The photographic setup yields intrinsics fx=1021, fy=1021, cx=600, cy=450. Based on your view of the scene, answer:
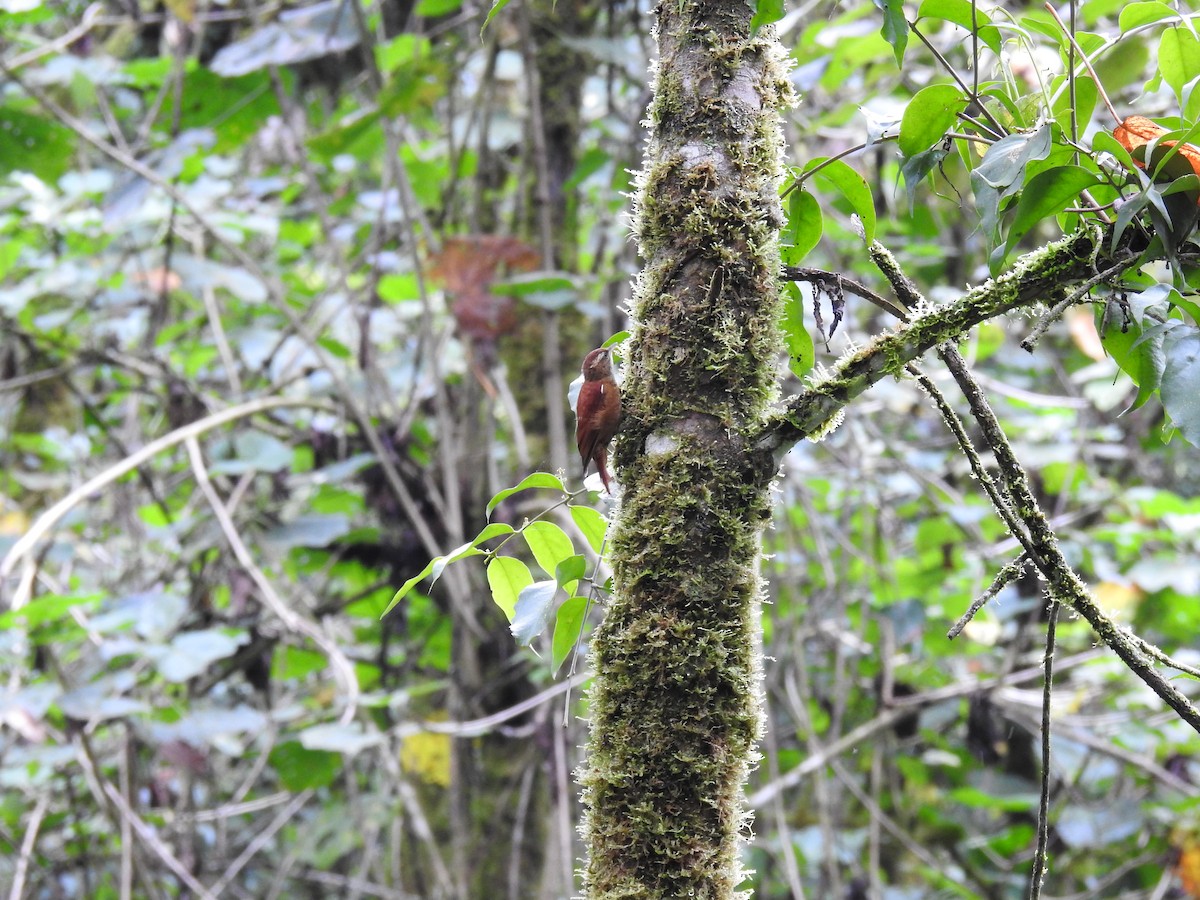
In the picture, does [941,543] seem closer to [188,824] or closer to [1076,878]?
[1076,878]

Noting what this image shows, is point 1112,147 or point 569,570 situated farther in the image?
point 569,570

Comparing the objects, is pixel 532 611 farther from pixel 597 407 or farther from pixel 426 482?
pixel 426 482

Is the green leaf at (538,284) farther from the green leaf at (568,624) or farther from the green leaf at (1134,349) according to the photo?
the green leaf at (1134,349)

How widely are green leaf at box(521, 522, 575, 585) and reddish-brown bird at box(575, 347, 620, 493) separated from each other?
0.11 metres

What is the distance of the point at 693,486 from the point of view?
0.83m

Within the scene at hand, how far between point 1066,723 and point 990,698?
37 centimetres

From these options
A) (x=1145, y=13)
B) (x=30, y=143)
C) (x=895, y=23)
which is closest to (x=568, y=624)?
(x=895, y=23)

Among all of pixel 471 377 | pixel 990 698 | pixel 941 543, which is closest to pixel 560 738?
pixel 471 377

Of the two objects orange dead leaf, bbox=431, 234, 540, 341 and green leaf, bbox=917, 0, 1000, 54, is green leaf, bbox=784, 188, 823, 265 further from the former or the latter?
orange dead leaf, bbox=431, 234, 540, 341

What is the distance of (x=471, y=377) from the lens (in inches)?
106

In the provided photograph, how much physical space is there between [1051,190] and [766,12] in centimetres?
28

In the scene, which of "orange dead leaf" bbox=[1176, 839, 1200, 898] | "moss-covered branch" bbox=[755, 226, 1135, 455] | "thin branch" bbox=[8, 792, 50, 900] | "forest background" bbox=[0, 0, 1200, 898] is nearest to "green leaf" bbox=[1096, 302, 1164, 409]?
"moss-covered branch" bbox=[755, 226, 1135, 455]

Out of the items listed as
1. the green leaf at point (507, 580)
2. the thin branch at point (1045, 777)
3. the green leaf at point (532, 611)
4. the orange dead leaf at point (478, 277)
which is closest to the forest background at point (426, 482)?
the orange dead leaf at point (478, 277)

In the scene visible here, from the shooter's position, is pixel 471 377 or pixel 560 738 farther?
pixel 471 377
